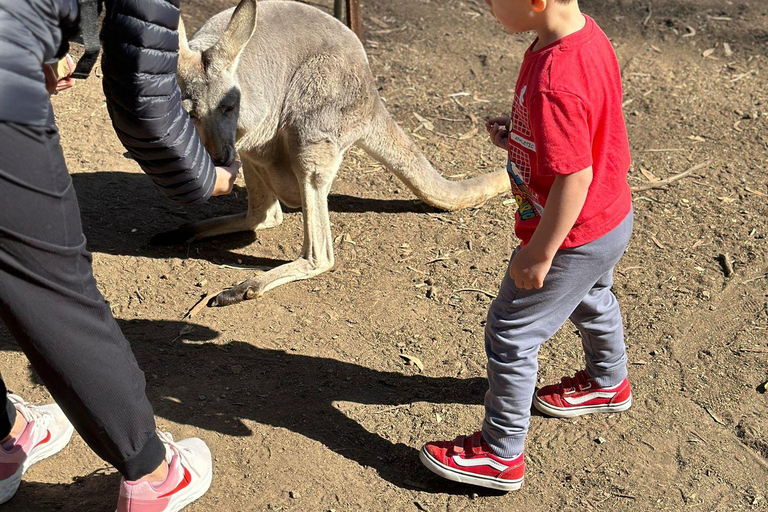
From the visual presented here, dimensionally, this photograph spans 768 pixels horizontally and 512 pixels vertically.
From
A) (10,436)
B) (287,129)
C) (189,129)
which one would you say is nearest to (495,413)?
(189,129)

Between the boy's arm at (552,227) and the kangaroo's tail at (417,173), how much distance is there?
5.39 ft

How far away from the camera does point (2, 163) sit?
1297mm

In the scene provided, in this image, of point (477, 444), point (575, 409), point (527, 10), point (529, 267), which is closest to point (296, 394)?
point (477, 444)

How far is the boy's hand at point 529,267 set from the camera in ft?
5.70

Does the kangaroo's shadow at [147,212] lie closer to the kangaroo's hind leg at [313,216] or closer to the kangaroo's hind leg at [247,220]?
the kangaroo's hind leg at [247,220]

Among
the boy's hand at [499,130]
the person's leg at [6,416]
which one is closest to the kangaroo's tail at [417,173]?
the boy's hand at [499,130]

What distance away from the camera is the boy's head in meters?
1.62

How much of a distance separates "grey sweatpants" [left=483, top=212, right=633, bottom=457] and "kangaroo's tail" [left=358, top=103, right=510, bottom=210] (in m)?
1.42

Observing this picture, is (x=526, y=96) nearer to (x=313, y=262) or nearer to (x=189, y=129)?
(x=189, y=129)

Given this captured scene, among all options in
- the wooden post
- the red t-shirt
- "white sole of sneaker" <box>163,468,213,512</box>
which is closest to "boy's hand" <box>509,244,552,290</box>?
the red t-shirt

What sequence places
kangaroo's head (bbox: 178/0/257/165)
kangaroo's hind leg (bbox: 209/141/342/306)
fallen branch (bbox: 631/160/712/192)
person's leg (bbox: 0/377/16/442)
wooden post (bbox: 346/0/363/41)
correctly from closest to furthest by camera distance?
person's leg (bbox: 0/377/16/442), kangaroo's head (bbox: 178/0/257/165), kangaroo's hind leg (bbox: 209/141/342/306), fallen branch (bbox: 631/160/712/192), wooden post (bbox: 346/0/363/41)

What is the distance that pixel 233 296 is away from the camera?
293 cm

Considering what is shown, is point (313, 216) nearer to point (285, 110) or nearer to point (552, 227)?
point (285, 110)

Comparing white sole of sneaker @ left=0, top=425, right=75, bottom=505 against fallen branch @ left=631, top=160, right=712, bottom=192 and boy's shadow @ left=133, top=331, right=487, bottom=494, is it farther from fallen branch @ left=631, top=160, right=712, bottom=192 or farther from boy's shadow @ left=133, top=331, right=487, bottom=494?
fallen branch @ left=631, top=160, right=712, bottom=192
